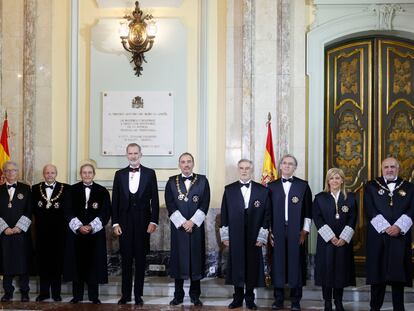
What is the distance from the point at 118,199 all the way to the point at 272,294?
2.11 m

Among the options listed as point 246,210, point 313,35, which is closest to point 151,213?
point 246,210

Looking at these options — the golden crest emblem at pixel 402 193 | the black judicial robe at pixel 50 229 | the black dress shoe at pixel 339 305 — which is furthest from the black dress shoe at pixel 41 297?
the golden crest emblem at pixel 402 193

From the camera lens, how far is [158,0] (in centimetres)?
1055

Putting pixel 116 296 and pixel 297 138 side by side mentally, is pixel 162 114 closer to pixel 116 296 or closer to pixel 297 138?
pixel 297 138

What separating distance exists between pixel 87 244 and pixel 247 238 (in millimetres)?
1860

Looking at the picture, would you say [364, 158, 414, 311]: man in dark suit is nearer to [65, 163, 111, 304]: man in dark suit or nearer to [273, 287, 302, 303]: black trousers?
[273, 287, 302, 303]: black trousers

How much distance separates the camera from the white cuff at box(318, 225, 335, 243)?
28.6 ft

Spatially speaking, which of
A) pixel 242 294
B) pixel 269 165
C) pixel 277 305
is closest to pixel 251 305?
pixel 242 294

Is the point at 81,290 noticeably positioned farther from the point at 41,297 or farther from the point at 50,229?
the point at 50,229

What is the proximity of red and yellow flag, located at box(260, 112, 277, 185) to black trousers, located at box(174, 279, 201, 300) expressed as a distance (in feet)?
5.05

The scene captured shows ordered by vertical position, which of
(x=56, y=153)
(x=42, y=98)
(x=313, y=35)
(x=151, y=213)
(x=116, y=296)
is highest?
(x=313, y=35)

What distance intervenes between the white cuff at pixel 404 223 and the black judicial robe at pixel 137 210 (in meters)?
2.69

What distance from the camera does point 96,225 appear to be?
9.34 metres

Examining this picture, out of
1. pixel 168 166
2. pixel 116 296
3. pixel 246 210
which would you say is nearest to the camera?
pixel 246 210
